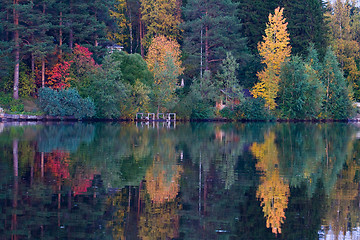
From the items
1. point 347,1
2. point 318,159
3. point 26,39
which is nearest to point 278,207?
point 318,159

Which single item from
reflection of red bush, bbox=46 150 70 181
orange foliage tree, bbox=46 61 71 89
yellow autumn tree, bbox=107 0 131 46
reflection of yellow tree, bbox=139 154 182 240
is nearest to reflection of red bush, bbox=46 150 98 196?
reflection of red bush, bbox=46 150 70 181

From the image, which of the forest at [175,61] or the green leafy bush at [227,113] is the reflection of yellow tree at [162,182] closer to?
the forest at [175,61]

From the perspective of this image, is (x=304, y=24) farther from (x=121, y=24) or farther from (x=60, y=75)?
(x=60, y=75)

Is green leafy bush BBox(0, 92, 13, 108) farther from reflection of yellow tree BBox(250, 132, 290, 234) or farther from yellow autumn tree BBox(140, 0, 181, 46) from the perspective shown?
reflection of yellow tree BBox(250, 132, 290, 234)

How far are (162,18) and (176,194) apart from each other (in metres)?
64.0

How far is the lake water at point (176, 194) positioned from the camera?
31.2ft

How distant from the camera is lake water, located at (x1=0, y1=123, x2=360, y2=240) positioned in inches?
375

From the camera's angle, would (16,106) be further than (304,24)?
No

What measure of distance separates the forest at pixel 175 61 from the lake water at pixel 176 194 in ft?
106

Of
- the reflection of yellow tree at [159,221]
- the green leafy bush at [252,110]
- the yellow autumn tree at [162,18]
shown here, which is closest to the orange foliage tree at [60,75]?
the yellow autumn tree at [162,18]

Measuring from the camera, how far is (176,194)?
12.7 metres

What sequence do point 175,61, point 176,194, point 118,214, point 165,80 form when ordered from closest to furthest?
point 118,214 → point 176,194 → point 165,80 → point 175,61

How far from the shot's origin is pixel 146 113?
5728 centimetres

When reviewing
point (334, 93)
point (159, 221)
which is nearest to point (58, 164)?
point (159, 221)
